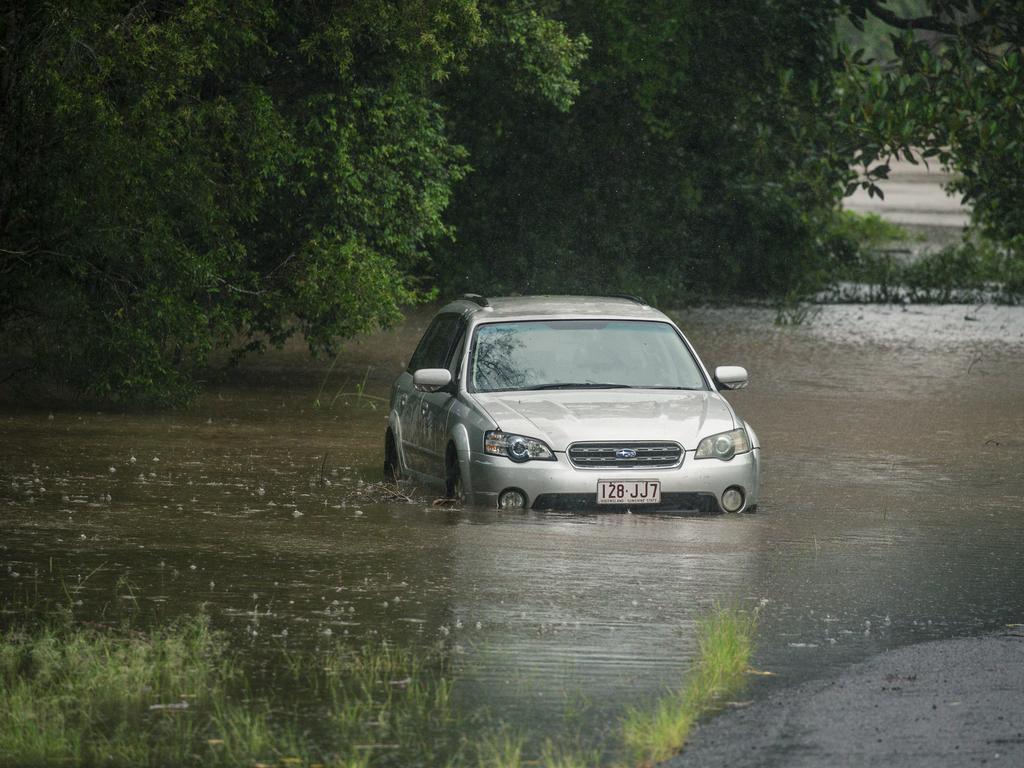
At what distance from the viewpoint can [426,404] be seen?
13.9 meters

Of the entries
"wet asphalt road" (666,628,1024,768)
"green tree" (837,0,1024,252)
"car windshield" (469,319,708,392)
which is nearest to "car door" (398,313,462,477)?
"car windshield" (469,319,708,392)

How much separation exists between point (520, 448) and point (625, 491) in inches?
29.5

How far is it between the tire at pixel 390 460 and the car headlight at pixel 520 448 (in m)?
2.25

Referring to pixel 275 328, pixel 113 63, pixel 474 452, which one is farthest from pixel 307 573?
pixel 275 328

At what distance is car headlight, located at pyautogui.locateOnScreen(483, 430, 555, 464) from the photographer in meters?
12.4

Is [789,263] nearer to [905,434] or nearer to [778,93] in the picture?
[778,93]

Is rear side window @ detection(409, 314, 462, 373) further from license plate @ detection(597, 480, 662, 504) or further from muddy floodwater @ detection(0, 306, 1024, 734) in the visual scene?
license plate @ detection(597, 480, 662, 504)

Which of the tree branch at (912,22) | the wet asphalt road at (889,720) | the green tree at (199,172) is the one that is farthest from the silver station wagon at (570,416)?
the tree branch at (912,22)

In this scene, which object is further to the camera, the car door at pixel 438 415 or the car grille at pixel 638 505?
the car door at pixel 438 415

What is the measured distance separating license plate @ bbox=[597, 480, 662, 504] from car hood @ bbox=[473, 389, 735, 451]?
301 mm

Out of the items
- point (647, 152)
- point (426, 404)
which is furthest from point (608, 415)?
point (647, 152)

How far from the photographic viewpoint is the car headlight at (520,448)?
40.6 feet

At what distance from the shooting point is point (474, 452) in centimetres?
1260

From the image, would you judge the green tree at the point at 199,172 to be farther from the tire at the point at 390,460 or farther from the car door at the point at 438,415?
the car door at the point at 438,415
